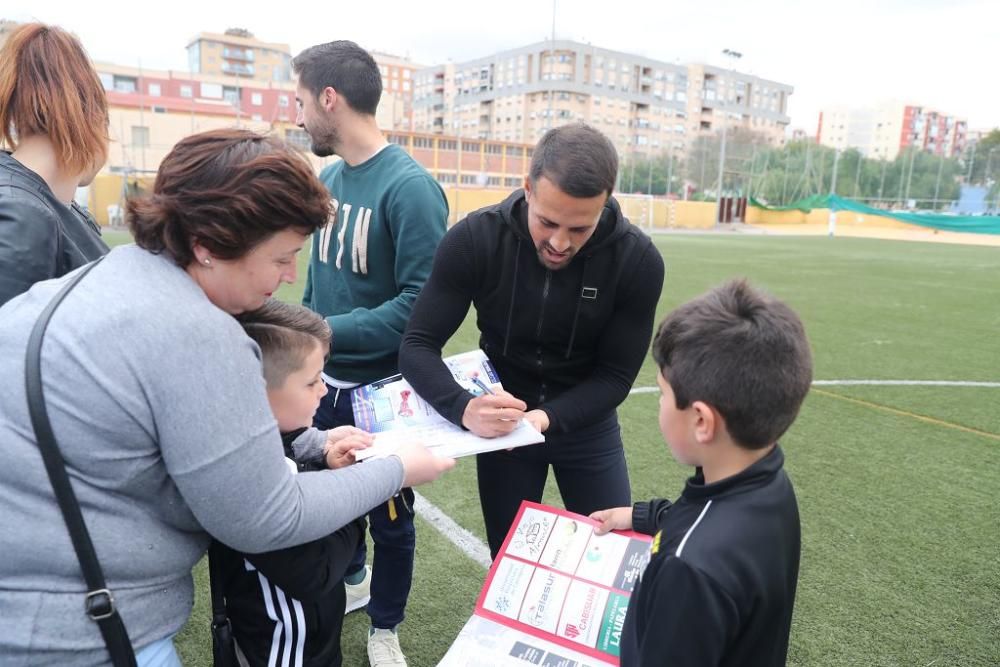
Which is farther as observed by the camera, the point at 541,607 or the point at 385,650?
the point at 385,650

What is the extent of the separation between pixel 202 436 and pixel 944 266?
21.8 m

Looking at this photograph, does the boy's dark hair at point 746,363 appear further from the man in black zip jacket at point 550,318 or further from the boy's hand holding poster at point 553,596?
the man in black zip jacket at point 550,318

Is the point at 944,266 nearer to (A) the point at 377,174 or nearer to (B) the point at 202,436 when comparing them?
(A) the point at 377,174

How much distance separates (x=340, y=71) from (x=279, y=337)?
1.52m

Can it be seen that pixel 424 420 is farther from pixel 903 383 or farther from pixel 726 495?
pixel 903 383

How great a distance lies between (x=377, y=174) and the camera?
2.81 m

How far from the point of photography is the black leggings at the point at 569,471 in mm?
2496

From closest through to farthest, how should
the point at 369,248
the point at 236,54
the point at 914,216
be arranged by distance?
the point at 369,248 → the point at 914,216 → the point at 236,54

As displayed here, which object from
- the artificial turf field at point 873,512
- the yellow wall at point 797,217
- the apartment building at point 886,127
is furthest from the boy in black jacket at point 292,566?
the apartment building at point 886,127

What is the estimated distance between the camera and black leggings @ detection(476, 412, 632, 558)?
2.50m

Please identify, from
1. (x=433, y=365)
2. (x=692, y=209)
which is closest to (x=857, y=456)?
(x=433, y=365)

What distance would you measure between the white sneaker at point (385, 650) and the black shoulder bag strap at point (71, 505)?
1.46 meters

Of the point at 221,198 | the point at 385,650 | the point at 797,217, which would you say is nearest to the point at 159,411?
the point at 221,198

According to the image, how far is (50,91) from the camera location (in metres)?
1.93
